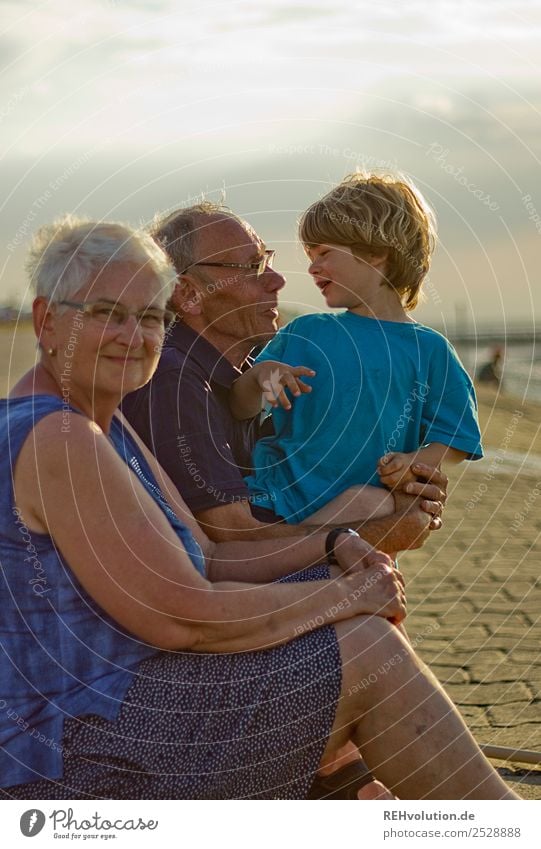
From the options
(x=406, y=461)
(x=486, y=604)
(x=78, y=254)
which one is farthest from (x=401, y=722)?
(x=486, y=604)

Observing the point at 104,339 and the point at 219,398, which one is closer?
the point at 104,339

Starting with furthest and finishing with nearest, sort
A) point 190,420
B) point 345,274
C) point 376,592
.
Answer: point 345,274 → point 190,420 → point 376,592

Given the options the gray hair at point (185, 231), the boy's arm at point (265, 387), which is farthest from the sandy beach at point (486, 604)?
the boy's arm at point (265, 387)

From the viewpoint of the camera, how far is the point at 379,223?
11.4ft

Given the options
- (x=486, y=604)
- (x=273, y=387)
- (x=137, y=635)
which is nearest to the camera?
(x=137, y=635)

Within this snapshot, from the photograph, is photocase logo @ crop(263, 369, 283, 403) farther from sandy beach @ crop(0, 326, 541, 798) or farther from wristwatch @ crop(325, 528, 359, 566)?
sandy beach @ crop(0, 326, 541, 798)

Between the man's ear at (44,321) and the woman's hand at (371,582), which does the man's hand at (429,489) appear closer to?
the woman's hand at (371,582)

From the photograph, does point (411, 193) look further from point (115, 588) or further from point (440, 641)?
point (440, 641)

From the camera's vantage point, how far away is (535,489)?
33.0ft

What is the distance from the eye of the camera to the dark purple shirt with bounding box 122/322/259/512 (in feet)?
10.3

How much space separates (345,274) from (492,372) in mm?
25429

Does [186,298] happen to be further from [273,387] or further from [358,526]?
[358,526]

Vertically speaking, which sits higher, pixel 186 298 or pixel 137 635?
pixel 186 298

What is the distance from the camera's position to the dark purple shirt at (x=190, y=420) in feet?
10.3
